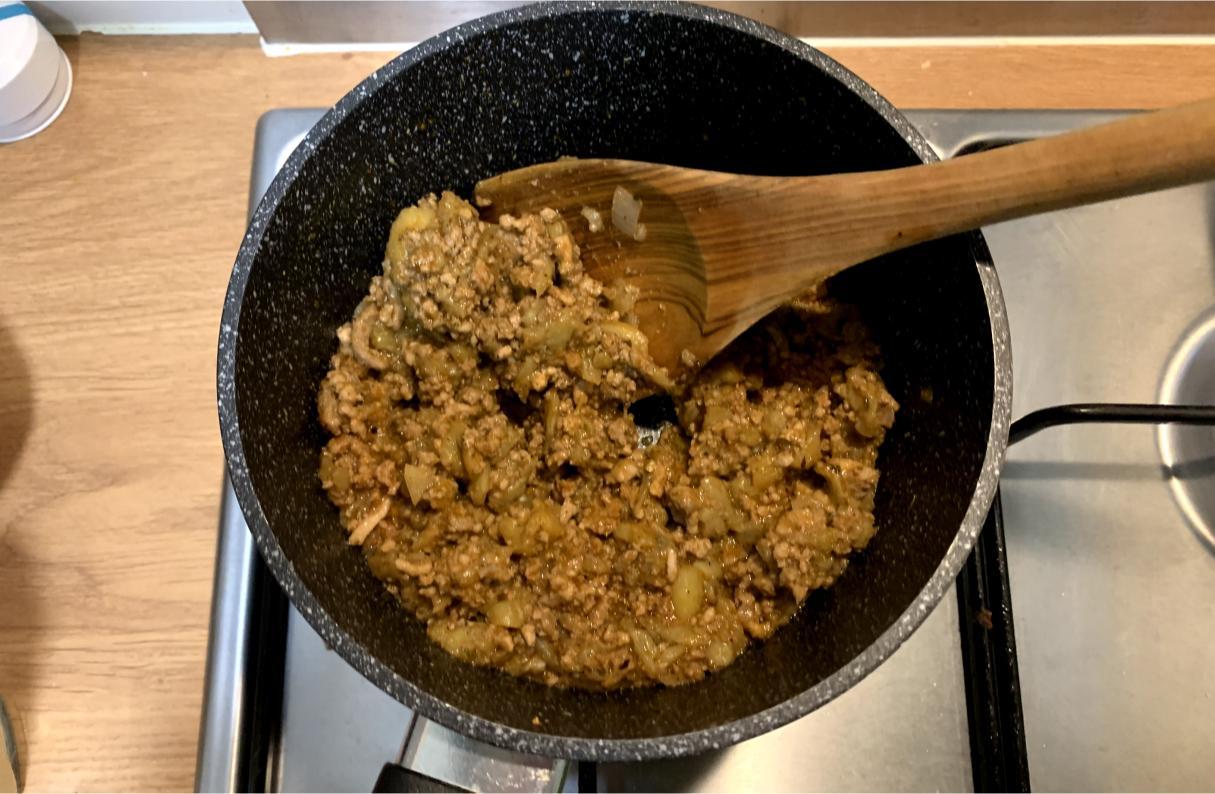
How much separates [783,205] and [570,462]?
406 mm

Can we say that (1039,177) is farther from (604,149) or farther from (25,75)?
(25,75)

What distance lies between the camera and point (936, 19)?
134 cm

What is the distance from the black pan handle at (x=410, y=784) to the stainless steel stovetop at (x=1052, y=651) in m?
0.19

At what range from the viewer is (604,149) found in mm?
1150

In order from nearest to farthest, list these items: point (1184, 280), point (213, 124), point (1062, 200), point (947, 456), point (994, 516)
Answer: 1. point (1062, 200)
2. point (947, 456)
3. point (994, 516)
4. point (1184, 280)
5. point (213, 124)

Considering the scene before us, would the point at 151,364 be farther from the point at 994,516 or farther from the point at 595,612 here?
the point at 994,516

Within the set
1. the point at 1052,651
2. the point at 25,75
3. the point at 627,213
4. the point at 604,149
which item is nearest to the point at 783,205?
the point at 627,213

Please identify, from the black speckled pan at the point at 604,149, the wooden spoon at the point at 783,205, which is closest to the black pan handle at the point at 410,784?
the black speckled pan at the point at 604,149

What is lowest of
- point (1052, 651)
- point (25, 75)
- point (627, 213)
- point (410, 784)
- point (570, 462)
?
point (1052, 651)

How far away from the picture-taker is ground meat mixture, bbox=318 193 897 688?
3.32 ft

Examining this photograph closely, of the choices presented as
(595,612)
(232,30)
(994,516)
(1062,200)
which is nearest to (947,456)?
(994,516)

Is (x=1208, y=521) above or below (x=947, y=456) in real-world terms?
below

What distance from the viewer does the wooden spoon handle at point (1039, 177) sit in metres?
0.76

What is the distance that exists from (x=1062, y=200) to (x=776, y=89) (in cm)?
34
